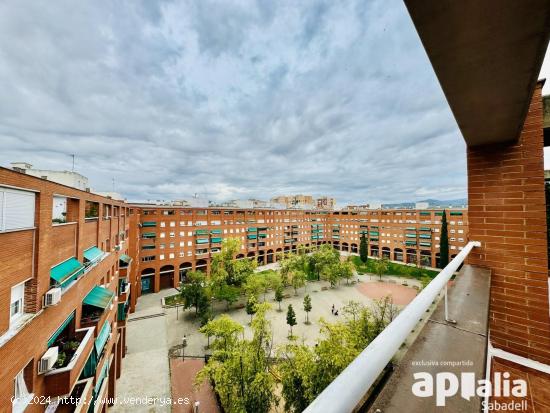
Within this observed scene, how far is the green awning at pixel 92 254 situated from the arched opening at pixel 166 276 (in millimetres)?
23043

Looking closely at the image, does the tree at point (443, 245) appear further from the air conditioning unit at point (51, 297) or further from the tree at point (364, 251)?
the air conditioning unit at point (51, 297)

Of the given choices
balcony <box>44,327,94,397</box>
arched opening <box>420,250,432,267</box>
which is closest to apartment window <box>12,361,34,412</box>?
balcony <box>44,327,94,397</box>

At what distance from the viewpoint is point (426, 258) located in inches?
1575

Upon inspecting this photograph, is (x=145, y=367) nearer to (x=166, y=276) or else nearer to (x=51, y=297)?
(x=51, y=297)

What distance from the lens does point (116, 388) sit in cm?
1328

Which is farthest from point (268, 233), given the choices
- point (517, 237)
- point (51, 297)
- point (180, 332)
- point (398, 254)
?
point (517, 237)

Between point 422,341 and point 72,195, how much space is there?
32.4 feet

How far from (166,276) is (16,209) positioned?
29991 millimetres

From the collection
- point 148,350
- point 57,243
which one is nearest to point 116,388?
point 148,350

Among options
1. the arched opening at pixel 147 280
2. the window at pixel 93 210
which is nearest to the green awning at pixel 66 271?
the window at pixel 93 210

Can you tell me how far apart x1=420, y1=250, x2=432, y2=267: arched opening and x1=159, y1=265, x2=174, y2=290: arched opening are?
4032cm

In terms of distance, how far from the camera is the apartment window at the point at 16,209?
4586mm

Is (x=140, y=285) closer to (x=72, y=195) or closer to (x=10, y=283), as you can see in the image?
(x=72, y=195)

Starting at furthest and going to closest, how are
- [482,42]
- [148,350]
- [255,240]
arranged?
[255,240]
[148,350]
[482,42]
